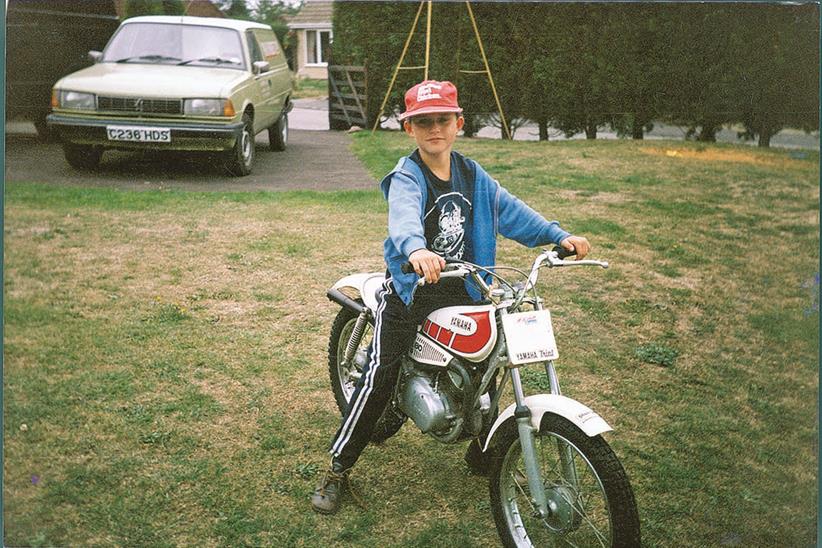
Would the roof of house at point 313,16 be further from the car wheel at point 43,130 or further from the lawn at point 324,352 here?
the car wheel at point 43,130

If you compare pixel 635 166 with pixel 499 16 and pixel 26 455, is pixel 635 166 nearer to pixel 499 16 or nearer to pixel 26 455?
pixel 499 16

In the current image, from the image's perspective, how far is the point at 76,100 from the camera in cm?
288

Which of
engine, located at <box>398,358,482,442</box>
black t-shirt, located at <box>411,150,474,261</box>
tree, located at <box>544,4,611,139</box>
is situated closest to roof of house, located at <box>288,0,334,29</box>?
black t-shirt, located at <box>411,150,474,261</box>

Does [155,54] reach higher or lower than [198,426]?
higher

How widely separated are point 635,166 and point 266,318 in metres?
1.72

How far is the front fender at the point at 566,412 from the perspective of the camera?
6.77 feet

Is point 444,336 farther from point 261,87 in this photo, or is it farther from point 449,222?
point 261,87

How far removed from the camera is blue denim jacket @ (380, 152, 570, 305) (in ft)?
8.05

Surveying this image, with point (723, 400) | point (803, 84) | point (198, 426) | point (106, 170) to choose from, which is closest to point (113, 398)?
point (198, 426)

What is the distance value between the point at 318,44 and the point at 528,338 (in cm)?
157

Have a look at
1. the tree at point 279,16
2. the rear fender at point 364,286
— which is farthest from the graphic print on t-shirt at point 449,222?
the tree at point 279,16

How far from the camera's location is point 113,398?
2881 mm

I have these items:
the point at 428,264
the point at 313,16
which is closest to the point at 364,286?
the point at 428,264

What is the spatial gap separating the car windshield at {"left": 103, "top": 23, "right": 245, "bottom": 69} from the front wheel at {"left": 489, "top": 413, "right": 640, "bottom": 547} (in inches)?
74.1
